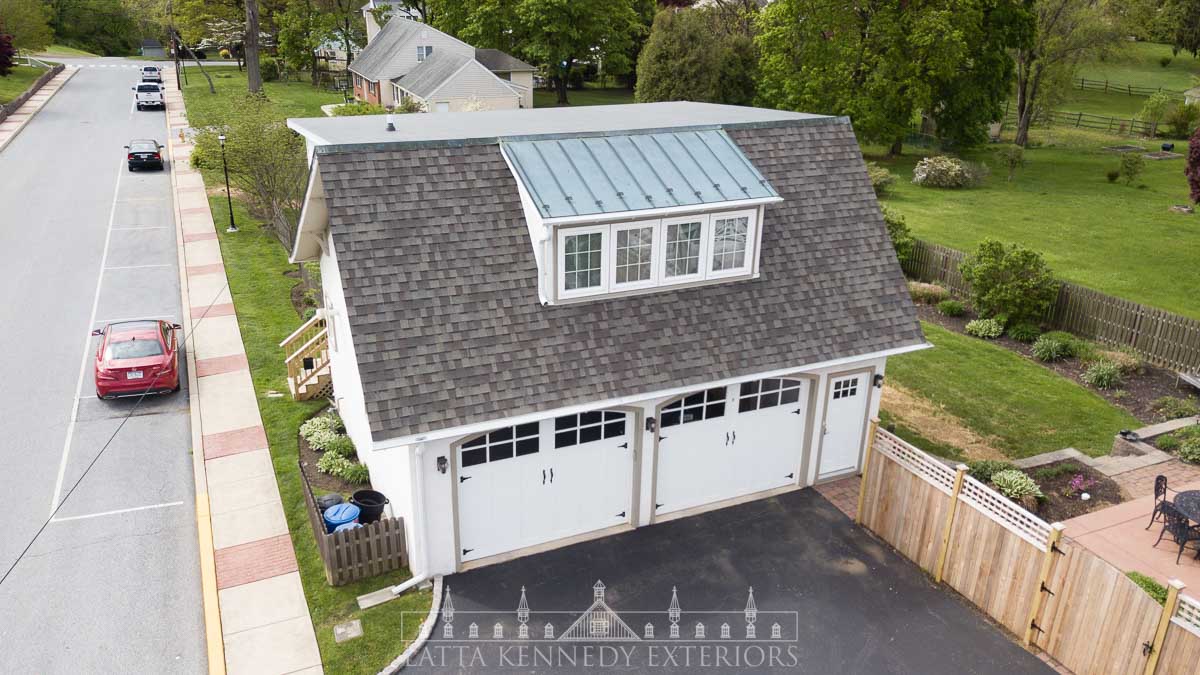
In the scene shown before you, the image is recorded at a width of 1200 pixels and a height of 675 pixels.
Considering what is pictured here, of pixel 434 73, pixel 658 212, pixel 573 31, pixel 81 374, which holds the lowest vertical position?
pixel 81 374

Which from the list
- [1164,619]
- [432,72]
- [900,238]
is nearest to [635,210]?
[1164,619]

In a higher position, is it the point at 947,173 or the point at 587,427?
the point at 947,173

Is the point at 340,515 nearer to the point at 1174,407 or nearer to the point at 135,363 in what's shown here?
the point at 135,363

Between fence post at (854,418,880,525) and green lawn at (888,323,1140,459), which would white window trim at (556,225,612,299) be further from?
green lawn at (888,323,1140,459)

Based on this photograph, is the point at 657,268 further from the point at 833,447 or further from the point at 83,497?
the point at 83,497

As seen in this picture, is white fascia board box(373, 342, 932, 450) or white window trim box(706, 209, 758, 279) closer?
white fascia board box(373, 342, 932, 450)

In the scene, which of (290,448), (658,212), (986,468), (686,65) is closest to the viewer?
(658,212)

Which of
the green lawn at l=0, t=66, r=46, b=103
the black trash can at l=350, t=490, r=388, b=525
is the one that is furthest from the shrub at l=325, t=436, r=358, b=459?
the green lawn at l=0, t=66, r=46, b=103
